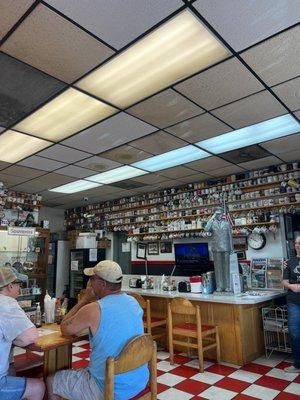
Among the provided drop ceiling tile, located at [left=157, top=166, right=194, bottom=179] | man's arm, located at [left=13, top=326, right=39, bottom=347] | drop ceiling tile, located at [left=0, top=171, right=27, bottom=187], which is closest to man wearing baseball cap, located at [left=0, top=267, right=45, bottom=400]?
man's arm, located at [left=13, top=326, right=39, bottom=347]

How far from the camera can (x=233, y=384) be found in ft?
11.1

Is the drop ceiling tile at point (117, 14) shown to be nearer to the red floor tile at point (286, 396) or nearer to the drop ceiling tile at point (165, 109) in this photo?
the drop ceiling tile at point (165, 109)

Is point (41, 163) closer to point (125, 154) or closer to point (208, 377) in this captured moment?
point (125, 154)

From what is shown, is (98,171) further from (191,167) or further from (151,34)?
(151,34)

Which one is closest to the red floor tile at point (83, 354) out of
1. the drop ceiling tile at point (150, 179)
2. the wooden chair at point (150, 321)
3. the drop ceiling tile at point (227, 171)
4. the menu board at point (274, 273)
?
the wooden chair at point (150, 321)

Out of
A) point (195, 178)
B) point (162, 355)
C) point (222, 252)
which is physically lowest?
point (162, 355)

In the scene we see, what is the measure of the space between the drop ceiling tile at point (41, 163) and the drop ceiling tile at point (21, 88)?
145cm

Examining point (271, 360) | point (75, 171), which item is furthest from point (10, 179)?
point (271, 360)

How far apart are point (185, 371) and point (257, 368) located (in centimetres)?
90

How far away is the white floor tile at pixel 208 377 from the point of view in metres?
3.51

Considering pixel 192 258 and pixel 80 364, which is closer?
pixel 80 364

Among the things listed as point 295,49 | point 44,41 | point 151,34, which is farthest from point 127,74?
point 295,49

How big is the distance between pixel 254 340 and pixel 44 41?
14.1 ft

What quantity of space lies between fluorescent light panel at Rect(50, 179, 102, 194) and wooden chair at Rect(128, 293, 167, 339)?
2.85 m
